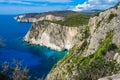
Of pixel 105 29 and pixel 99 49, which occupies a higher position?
pixel 105 29

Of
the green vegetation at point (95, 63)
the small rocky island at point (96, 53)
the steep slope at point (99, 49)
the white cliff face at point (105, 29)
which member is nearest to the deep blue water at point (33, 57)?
the small rocky island at point (96, 53)

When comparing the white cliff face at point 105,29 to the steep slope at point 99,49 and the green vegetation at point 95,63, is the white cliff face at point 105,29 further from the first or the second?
the green vegetation at point 95,63

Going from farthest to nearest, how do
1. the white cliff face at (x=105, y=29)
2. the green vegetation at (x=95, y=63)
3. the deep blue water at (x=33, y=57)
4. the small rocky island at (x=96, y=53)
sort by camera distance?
1. the deep blue water at (x=33, y=57)
2. the white cliff face at (x=105, y=29)
3. the small rocky island at (x=96, y=53)
4. the green vegetation at (x=95, y=63)

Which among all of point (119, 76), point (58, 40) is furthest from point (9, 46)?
point (119, 76)

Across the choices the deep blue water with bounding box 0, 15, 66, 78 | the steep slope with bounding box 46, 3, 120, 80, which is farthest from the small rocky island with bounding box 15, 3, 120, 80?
the deep blue water with bounding box 0, 15, 66, 78

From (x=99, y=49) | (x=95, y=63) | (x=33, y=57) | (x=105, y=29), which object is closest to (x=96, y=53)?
(x=99, y=49)

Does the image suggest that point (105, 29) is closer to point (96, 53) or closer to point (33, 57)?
point (96, 53)

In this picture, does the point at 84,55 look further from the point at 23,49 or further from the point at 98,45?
the point at 23,49

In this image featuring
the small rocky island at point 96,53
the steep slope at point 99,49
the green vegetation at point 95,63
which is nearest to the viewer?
the green vegetation at point 95,63

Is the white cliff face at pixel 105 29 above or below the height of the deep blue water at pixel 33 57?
above

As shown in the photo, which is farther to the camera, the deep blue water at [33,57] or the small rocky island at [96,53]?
the deep blue water at [33,57]

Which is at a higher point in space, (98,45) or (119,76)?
(119,76)
